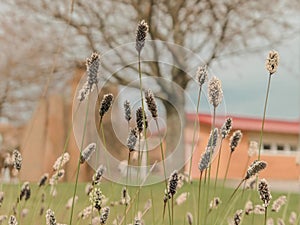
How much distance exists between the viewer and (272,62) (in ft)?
2.89

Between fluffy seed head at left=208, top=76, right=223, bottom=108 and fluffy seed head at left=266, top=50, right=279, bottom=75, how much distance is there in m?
0.08

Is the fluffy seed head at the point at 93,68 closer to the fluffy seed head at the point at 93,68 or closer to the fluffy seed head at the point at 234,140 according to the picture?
the fluffy seed head at the point at 93,68

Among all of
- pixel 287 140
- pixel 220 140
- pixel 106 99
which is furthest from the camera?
pixel 287 140

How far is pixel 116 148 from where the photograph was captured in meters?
7.89

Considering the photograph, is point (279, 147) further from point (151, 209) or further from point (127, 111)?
point (127, 111)

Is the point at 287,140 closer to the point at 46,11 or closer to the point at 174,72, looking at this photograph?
the point at 174,72

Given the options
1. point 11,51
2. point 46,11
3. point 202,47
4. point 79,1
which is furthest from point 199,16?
point 11,51

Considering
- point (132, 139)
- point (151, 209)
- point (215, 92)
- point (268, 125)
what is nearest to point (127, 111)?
point (132, 139)

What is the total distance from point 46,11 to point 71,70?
0.92 m

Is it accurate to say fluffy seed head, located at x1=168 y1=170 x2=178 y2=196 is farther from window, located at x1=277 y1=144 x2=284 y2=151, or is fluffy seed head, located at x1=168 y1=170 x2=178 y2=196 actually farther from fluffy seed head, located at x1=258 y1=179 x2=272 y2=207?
window, located at x1=277 y1=144 x2=284 y2=151

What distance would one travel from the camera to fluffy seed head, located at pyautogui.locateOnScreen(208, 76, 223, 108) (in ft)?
2.93

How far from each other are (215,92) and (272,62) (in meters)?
0.10

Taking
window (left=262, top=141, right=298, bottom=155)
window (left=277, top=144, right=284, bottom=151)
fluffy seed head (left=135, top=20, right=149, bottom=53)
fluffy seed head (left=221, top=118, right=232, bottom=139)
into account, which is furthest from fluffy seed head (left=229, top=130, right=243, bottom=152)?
window (left=277, top=144, right=284, bottom=151)

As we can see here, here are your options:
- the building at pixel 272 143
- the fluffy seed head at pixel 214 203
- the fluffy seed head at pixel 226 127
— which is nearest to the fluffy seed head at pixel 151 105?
the fluffy seed head at pixel 226 127
